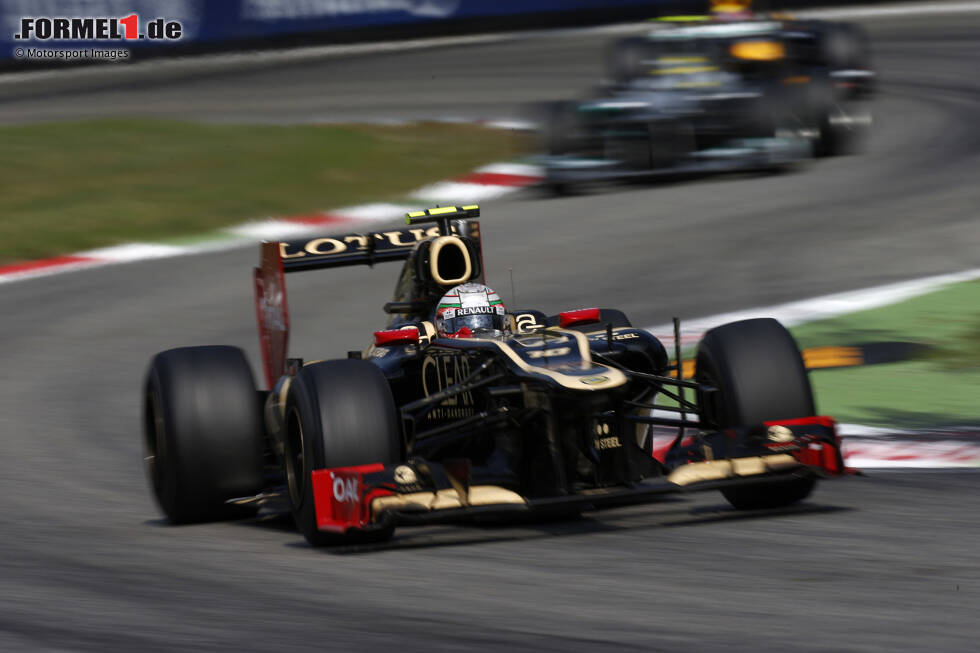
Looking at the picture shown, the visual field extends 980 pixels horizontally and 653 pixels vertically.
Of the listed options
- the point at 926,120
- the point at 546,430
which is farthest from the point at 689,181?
the point at 546,430

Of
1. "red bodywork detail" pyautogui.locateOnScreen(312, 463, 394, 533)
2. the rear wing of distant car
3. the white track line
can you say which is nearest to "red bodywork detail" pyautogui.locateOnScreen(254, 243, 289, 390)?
the rear wing of distant car

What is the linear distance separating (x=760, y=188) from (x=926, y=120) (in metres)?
5.46

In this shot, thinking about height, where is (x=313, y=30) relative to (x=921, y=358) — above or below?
above

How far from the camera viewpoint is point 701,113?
63.3ft

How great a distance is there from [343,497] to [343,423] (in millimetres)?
322

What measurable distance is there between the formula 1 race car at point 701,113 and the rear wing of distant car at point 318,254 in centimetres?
1012

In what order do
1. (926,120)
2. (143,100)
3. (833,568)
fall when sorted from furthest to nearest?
1. (143,100)
2. (926,120)
3. (833,568)

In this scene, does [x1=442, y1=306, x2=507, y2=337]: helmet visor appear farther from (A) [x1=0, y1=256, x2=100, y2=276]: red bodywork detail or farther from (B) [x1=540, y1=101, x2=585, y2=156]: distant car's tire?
(B) [x1=540, y1=101, x2=585, y2=156]: distant car's tire

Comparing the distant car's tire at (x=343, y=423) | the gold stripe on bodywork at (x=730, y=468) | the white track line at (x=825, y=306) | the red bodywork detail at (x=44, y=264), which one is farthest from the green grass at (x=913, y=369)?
the red bodywork detail at (x=44, y=264)

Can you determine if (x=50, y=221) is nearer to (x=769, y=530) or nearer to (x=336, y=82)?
(x=336, y=82)

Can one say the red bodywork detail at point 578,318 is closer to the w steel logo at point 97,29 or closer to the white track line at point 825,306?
the white track line at point 825,306

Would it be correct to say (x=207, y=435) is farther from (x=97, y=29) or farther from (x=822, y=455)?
(x=97, y=29)

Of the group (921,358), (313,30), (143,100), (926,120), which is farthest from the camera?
(313,30)

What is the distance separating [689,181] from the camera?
2017cm
